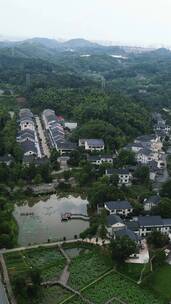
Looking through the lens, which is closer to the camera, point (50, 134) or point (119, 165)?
point (119, 165)

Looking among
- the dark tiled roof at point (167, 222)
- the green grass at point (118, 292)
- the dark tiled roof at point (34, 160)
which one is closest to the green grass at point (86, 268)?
the green grass at point (118, 292)

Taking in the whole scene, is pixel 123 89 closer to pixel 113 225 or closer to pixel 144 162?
pixel 144 162

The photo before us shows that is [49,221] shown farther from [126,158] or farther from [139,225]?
[126,158]

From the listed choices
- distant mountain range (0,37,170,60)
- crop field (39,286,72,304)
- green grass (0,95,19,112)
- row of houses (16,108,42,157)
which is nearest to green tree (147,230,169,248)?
crop field (39,286,72,304)

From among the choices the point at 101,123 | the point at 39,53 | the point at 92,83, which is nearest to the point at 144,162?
the point at 101,123

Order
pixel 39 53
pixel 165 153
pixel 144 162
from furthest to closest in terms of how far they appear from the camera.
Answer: pixel 39 53 → pixel 165 153 → pixel 144 162

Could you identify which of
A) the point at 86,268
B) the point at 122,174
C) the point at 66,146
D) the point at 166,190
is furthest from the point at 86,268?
the point at 66,146

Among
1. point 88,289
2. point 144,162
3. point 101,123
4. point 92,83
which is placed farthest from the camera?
point 92,83
